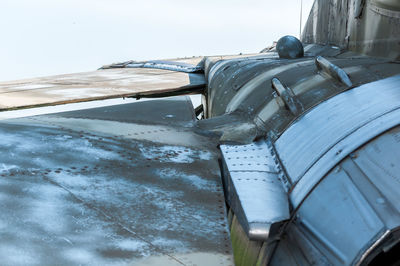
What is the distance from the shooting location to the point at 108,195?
421 cm

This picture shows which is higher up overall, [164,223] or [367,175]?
[367,175]

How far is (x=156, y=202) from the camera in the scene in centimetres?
422

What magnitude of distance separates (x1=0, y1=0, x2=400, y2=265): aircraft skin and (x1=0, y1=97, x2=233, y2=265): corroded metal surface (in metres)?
0.01

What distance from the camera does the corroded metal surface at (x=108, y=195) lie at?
11.0 feet

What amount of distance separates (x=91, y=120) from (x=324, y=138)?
3472 millimetres

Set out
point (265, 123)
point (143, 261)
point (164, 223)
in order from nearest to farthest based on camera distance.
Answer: point (143, 261) < point (164, 223) < point (265, 123)

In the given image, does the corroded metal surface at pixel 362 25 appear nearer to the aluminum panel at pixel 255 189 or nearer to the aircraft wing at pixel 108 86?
the aluminum panel at pixel 255 189

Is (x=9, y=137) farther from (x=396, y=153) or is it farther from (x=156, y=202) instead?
(x=396, y=153)

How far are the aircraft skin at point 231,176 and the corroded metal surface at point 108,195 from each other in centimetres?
1

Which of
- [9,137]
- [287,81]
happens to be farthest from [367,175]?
[9,137]

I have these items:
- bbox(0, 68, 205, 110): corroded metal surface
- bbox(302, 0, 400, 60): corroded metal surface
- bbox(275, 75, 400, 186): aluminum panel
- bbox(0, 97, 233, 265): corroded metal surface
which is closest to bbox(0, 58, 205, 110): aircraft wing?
bbox(0, 68, 205, 110): corroded metal surface

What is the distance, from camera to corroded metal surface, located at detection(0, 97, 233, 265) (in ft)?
11.0

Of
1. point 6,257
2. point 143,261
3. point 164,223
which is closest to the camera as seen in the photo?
point 6,257

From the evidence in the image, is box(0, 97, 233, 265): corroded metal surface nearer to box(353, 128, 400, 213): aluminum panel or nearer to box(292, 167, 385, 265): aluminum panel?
box(292, 167, 385, 265): aluminum panel
